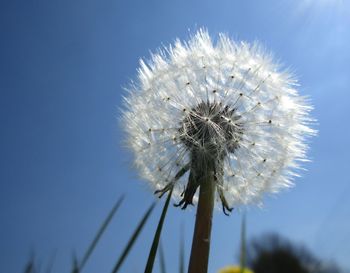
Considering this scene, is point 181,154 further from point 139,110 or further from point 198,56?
point 198,56

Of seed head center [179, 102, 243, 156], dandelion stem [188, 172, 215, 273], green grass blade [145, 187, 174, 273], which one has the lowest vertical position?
green grass blade [145, 187, 174, 273]

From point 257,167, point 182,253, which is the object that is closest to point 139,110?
point 257,167

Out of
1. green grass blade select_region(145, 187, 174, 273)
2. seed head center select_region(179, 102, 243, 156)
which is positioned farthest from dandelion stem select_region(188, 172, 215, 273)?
green grass blade select_region(145, 187, 174, 273)

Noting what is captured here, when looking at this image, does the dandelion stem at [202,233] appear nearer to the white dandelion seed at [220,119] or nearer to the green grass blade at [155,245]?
the white dandelion seed at [220,119]

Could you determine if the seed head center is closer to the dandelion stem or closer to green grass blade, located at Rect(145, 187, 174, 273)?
the dandelion stem

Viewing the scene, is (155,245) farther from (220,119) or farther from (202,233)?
(220,119)

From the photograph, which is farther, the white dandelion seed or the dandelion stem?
the white dandelion seed
